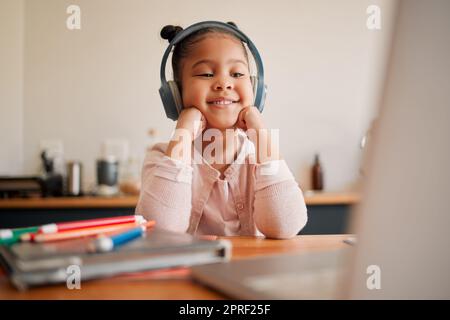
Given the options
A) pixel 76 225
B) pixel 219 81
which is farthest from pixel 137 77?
pixel 76 225

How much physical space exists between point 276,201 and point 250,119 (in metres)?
0.19

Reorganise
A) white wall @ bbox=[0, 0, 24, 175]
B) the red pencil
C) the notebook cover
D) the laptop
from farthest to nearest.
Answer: white wall @ bbox=[0, 0, 24, 175], the red pencil, the notebook cover, the laptop

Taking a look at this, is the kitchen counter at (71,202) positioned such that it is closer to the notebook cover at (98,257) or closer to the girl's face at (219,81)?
the girl's face at (219,81)

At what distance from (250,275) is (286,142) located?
1896 millimetres

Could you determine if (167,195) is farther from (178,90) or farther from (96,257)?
(96,257)

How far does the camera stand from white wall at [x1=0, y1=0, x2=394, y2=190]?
6.77 ft

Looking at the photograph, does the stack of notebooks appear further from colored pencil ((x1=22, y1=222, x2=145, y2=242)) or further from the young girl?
the young girl

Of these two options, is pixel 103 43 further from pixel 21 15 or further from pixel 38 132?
pixel 38 132

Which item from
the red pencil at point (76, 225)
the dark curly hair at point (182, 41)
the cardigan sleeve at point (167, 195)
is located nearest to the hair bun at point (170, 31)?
the dark curly hair at point (182, 41)

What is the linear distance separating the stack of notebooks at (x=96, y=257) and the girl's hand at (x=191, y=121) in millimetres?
424

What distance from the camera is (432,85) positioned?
0.27 meters

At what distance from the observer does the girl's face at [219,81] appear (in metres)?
0.93

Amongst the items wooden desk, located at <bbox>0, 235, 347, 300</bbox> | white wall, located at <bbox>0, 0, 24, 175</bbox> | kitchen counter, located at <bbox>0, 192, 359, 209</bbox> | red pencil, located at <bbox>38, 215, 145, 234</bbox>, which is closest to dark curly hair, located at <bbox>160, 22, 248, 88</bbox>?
red pencil, located at <bbox>38, 215, 145, 234</bbox>
